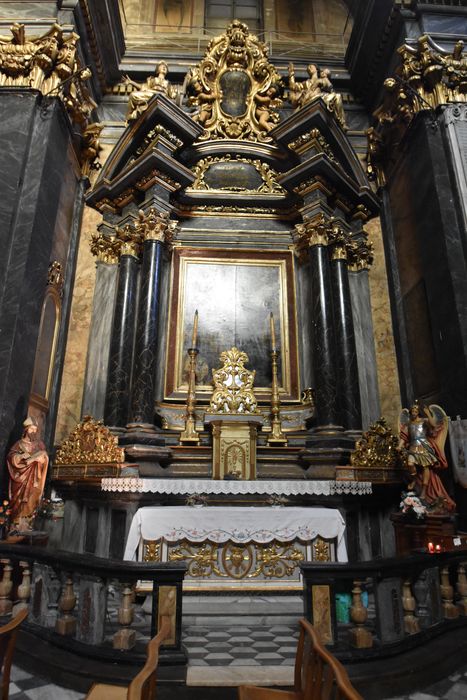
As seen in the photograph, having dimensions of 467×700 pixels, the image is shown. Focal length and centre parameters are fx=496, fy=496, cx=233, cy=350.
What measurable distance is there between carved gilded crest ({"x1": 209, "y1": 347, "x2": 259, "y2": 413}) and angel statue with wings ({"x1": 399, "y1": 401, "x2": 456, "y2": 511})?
2.24 meters

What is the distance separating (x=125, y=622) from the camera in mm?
3125

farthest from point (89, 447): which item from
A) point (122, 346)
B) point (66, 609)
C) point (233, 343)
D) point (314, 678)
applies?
point (314, 678)

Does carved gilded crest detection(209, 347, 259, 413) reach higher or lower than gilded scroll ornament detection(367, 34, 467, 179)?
lower

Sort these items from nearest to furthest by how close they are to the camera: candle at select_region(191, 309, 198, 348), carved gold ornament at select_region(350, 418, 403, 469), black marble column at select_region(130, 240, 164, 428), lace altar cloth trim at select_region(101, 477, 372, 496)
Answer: lace altar cloth trim at select_region(101, 477, 372, 496), carved gold ornament at select_region(350, 418, 403, 469), black marble column at select_region(130, 240, 164, 428), candle at select_region(191, 309, 198, 348)

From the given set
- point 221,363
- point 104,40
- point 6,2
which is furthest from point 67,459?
point 104,40

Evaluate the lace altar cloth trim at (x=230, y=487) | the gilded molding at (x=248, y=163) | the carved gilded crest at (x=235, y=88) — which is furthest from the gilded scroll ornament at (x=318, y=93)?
the lace altar cloth trim at (x=230, y=487)

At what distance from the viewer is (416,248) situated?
7.41m

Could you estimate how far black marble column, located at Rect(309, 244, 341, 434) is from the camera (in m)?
7.08

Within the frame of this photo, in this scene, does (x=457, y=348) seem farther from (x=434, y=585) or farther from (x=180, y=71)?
(x=180, y=71)

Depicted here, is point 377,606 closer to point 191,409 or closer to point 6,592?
point 6,592

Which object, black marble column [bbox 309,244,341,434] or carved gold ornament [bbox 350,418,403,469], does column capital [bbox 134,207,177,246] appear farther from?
carved gold ornament [bbox 350,418,403,469]

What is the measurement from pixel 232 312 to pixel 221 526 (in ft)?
14.0

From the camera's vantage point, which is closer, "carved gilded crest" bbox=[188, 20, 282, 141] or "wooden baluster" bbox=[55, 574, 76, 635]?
"wooden baluster" bbox=[55, 574, 76, 635]

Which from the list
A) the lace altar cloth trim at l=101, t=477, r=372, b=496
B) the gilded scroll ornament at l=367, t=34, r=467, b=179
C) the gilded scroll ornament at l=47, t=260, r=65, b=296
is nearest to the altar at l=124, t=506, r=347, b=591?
the lace altar cloth trim at l=101, t=477, r=372, b=496
